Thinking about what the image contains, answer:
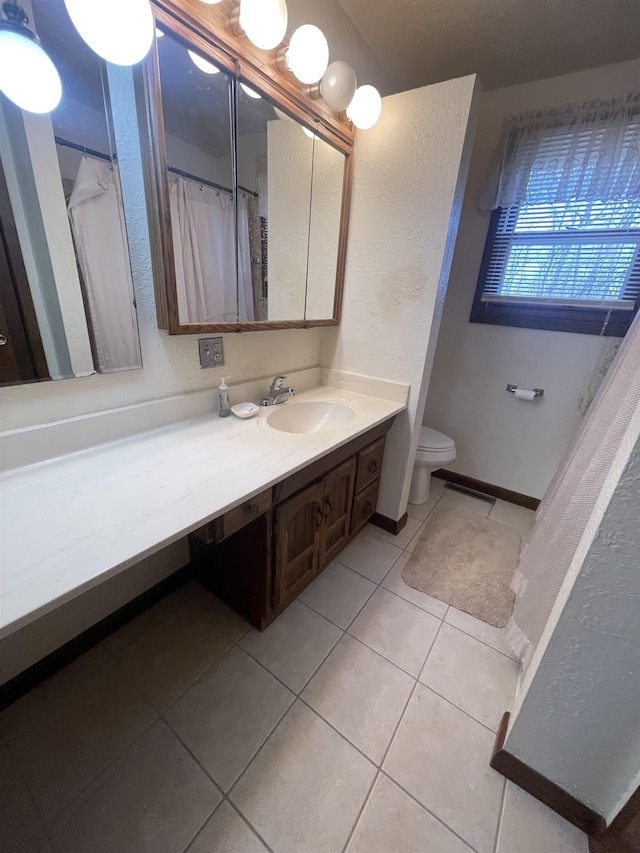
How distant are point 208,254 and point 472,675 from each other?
Result: 179cm

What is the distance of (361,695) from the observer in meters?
1.13

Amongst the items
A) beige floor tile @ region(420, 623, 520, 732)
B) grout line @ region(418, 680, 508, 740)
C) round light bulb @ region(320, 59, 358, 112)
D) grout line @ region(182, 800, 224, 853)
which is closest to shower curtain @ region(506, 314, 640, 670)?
beige floor tile @ region(420, 623, 520, 732)

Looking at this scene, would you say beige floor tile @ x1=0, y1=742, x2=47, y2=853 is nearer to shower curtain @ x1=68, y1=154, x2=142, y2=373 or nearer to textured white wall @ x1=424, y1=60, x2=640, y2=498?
shower curtain @ x1=68, y1=154, x2=142, y2=373

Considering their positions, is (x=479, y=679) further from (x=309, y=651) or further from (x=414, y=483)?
(x=414, y=483)

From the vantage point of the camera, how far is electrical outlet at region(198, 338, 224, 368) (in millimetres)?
1246

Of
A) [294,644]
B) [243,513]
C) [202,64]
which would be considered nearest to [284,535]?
[243,513]

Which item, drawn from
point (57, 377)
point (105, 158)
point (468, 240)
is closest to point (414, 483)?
point (468, 240)

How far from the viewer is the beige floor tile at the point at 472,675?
1124 millimetres

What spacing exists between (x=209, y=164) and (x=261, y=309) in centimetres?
49

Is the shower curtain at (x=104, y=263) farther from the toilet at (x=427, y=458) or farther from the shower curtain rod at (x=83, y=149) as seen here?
the toilet at (x=427, y=458)

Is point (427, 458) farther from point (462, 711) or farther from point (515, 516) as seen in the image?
point (462, 711)

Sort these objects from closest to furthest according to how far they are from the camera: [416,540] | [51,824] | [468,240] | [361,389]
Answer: [51,824], [361,389], [416,540], [468,240]

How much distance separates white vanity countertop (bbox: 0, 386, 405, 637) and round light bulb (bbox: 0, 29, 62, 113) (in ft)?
2.77

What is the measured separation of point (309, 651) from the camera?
1.26 meters
